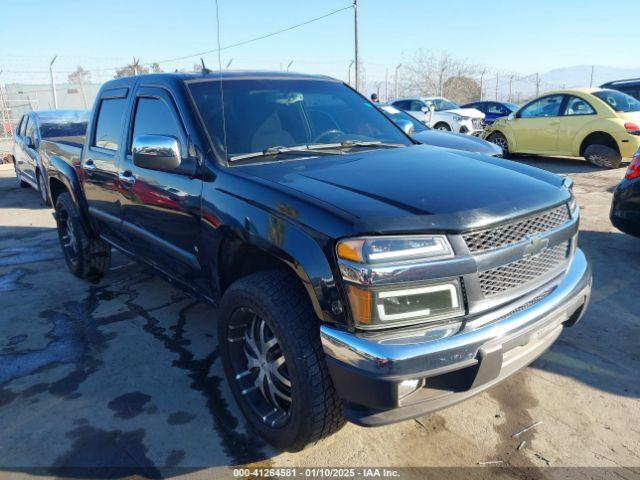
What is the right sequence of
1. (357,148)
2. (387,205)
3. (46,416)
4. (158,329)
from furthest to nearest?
(158,329) → (357,148) → (46,416) → (387,205)

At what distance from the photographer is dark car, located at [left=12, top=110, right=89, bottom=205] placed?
356 inches

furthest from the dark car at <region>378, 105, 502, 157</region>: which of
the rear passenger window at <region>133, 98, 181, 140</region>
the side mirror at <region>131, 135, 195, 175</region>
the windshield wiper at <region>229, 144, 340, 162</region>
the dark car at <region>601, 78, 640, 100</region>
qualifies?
the dark car at <region>601, 78, 640, 100</region>

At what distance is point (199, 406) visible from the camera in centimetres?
295

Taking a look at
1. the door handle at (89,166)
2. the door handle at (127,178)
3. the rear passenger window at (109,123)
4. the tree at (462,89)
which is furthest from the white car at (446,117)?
the tree at (462,89)

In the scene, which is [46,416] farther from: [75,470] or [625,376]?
[625,376]

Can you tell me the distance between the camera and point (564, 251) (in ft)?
8.78

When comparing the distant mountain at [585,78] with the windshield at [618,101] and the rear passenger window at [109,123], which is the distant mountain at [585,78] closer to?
the windshield at [618,101]

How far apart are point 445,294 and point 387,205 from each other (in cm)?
45

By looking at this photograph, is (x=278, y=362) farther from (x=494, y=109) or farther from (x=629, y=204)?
(x=494, y=109)

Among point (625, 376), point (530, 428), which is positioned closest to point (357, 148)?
point (530, 428)

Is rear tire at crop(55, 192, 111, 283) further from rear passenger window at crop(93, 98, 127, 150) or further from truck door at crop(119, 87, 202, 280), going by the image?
truck door at crop(119, 87, 202, 280)

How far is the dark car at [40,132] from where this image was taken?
9039 mm

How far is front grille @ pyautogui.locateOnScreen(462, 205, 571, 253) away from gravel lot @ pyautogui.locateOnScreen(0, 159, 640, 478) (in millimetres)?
1085

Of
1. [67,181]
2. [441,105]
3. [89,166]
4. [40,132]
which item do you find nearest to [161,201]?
[89,166]
